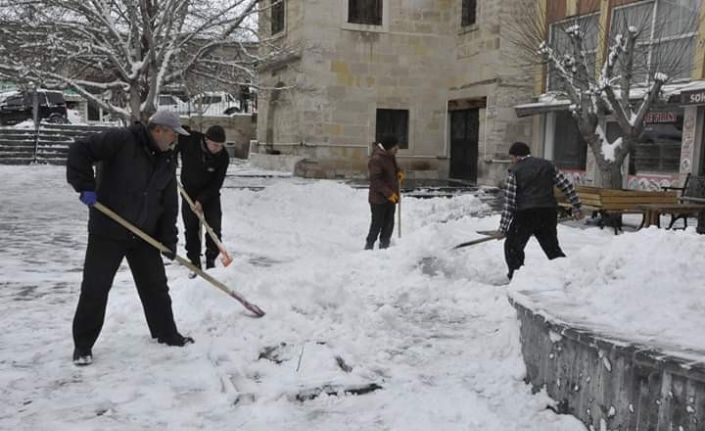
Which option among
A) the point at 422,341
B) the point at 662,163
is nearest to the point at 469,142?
the point at 662,163

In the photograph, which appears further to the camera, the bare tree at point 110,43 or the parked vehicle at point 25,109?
the parked vehicle at point 25,109

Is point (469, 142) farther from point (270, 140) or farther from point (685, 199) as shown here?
point (685, 199)

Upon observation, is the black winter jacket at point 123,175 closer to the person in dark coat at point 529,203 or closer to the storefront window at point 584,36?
the person in dark coat at point 529,203

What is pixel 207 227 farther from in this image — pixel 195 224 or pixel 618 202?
pixel 618 202

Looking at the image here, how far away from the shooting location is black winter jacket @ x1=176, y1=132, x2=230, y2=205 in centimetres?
659

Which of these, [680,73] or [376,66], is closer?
[680,73]

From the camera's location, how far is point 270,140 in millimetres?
24922

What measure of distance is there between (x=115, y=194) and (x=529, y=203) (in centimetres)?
405

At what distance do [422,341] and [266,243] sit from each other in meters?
4.84

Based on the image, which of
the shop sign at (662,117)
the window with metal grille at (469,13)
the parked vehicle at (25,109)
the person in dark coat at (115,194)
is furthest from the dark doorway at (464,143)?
the parked vehicle at (25,109)

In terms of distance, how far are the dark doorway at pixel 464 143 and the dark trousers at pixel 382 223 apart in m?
13.3

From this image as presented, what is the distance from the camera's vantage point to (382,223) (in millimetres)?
8562

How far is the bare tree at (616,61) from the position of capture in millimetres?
11805

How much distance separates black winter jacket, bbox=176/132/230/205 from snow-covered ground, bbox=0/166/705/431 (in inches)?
35.5
